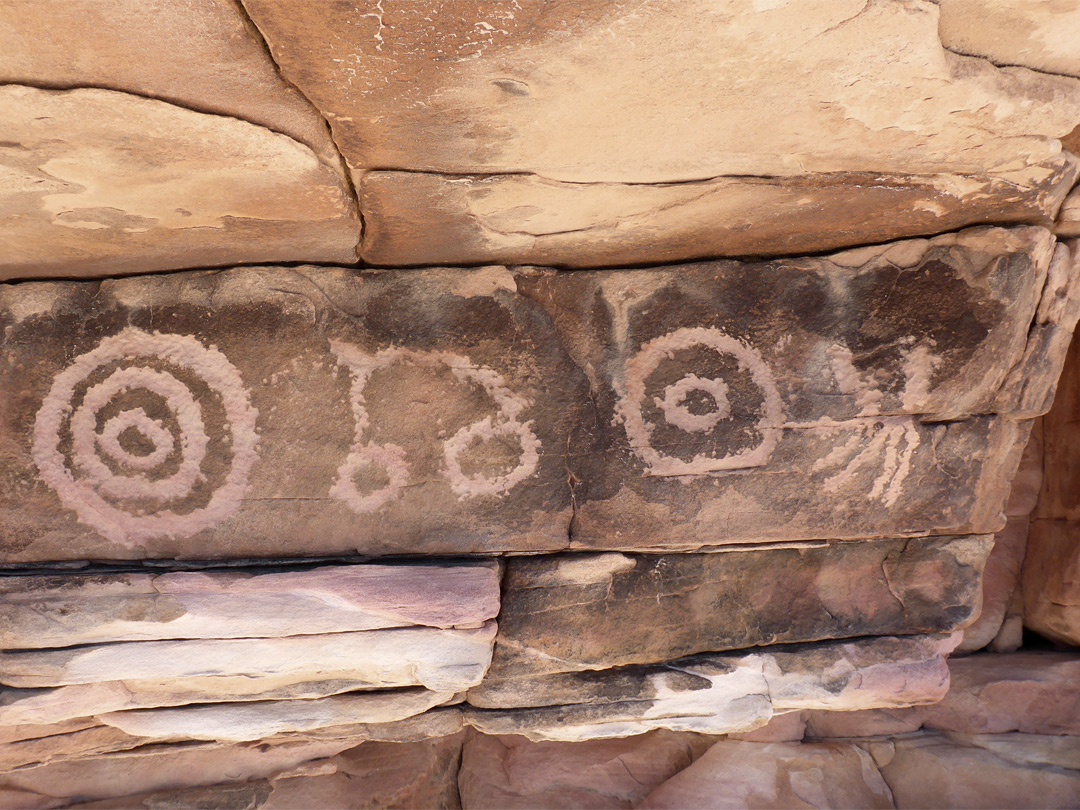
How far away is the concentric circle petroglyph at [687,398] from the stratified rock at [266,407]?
12 centimetres

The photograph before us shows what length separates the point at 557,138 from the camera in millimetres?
1069

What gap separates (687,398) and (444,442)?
0.56 m

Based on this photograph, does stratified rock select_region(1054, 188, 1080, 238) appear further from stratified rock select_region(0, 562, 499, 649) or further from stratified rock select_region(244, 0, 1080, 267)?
stratified rock select_region(0, 562, 499, 649)

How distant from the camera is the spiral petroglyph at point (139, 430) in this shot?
53.4 inches

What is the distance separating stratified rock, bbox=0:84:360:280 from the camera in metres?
0.97

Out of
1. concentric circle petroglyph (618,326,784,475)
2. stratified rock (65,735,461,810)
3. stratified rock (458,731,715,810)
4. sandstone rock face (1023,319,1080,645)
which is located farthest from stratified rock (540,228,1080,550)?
stratified rock (65,735,461,810)

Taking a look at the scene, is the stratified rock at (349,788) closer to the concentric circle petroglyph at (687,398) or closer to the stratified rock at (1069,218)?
the concentric circle petroglyph at (687,398)

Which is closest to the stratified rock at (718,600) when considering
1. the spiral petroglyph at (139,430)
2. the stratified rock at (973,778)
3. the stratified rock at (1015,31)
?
the spiral petroglyph at (139,430)

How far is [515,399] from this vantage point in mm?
1401

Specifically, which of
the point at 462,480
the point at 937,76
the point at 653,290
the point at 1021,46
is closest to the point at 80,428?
the point at 462,480

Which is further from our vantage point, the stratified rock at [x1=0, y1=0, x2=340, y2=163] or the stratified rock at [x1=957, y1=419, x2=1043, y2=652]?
the stratified rock at [x1=957, y1=419, x2=1043, y2=652]

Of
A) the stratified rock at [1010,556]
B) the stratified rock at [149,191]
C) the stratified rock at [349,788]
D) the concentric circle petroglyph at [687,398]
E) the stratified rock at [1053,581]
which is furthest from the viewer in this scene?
the stratified rock at [1010,556]

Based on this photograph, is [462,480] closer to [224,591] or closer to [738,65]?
[224,591]

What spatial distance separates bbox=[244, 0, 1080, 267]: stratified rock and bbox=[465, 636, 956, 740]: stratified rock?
3.27 ft
